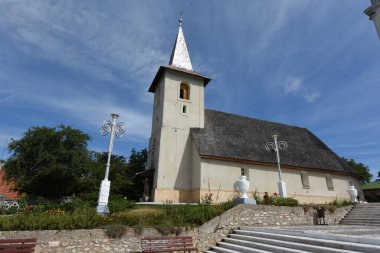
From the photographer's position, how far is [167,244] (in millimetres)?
9961

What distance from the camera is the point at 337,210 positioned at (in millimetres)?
16422

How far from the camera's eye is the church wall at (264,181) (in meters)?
20.0

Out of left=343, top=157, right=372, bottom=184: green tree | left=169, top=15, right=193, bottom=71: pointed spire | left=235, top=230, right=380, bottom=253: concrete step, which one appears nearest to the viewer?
left=235, top=230, right=380, bottom=253: concrete step

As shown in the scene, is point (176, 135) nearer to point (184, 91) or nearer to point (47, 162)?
point (184, 91)

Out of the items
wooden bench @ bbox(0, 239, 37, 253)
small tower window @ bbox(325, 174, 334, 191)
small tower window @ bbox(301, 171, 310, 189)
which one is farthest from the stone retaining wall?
small tower window @ bbox(325, 174, 334, 191)

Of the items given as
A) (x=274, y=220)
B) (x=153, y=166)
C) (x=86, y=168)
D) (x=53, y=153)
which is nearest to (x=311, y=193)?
(x=274, y=220)

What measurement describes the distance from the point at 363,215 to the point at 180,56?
67.3ft

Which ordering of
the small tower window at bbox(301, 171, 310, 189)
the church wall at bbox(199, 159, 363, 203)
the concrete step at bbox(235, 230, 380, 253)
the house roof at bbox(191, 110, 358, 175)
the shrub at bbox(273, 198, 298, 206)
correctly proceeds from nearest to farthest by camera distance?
the concrete step at bbox(235, 230, 380, 253)
the shrub at bbox(273, 198, 298, 206)
the church wall at bbox(199, 159, 363, 203)
the house roof at bbox(191, 110, 358, 175)
the small tower window at bbox(301, 171, 310, 189)

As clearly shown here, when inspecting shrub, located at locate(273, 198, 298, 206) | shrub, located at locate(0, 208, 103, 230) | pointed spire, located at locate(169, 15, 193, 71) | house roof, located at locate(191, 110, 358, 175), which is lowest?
shrub, located at locate(0, 208, 103, 230)

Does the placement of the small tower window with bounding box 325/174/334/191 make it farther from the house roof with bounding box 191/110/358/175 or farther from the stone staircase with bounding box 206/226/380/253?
the stone staircase with bounding box 206/226/380/253

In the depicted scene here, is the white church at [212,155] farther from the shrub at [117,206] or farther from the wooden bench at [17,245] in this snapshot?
the wooden bench at [17,245]

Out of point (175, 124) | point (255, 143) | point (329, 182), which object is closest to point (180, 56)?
point (175, 124)

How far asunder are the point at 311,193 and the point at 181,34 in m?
21.2

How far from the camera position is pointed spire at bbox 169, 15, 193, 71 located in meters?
26.2
